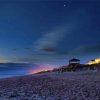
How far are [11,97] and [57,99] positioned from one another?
3442 millimetres

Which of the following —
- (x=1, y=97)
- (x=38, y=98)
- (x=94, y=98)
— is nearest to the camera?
(x=94, y=98)

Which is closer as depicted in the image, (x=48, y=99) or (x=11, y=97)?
(x=48, y=99)

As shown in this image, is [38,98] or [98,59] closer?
[38,98]

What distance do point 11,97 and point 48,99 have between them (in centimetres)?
→ 291

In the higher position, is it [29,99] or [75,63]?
[75,63]

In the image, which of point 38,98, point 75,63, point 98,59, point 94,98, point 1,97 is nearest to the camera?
point 94,98

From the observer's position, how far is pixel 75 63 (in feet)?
312

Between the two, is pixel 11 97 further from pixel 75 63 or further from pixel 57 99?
pixel 75 63

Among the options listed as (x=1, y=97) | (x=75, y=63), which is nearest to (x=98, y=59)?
(x=75, y=63)

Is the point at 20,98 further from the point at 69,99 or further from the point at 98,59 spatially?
the point at 98,59

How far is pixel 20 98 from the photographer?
54.3ft

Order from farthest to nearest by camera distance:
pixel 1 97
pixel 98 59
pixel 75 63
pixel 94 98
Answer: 1. pixel 98 59
2. pixel 75 63
3. pixel 1 97
4. pixel 94 98

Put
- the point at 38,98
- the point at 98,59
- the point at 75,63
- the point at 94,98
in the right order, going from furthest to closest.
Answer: the point at 98,59
the point at 75,63
the point at 38,98
the point at 94,98

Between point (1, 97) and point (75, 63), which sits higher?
point (75, 63)
